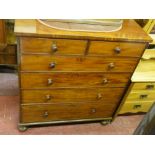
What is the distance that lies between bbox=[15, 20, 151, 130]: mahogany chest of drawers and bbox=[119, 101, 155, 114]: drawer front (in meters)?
0.15

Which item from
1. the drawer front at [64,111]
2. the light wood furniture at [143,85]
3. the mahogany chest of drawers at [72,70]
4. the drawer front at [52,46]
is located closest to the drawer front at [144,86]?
the light wood furniture at [143,85]

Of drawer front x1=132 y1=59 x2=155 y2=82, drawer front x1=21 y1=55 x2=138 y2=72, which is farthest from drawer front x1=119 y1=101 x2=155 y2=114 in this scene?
drawer front x1=21 y1=55 x2=138 y2=72

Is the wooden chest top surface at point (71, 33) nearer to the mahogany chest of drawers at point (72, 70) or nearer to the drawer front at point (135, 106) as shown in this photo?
the mahogany chest of drawers at point (72, 70)

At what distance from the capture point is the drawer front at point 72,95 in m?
1.46

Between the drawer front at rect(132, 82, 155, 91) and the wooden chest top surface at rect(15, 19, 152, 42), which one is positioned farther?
the drawer front at rect(132, 82, 155, 91)

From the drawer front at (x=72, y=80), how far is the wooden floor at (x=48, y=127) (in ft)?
1.62

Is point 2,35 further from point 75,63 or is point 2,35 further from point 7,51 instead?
point 75,63

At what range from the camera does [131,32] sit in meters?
1.30

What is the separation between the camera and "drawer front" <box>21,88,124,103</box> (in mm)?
1455

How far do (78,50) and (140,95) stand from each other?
829 millimetres

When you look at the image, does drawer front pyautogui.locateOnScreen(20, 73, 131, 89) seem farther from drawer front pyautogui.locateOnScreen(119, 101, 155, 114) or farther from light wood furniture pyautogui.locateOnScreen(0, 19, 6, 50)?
light wood furniture pyautogui.locateOnScreen(0, 19, 6, 50)
